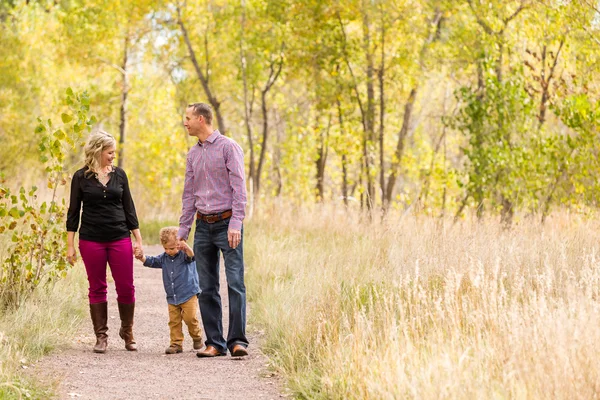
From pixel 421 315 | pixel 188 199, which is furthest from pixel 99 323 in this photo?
pixel 421 315

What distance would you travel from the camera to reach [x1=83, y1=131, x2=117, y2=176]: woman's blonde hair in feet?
24.8

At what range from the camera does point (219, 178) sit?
7.34 m

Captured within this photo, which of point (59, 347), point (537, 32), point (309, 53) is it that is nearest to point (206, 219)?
point (59, 347)

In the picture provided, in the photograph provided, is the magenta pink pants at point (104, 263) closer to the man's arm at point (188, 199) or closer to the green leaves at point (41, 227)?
the man's arm at point (188, 199)

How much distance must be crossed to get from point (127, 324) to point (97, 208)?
44.4 inches

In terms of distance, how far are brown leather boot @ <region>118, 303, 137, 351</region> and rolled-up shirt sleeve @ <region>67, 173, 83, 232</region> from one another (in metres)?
0.85

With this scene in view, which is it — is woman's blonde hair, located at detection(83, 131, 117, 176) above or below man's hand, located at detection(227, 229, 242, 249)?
above

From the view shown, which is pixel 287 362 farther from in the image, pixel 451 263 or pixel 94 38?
pixel 94 38

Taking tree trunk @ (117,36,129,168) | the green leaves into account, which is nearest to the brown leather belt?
the green leaves

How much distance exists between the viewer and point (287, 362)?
6.95 metres

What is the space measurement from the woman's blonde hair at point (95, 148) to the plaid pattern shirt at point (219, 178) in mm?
760

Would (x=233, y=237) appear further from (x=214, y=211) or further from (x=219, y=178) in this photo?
(x=219, y=178)

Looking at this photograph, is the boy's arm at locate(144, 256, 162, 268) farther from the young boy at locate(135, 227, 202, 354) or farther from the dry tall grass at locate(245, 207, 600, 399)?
the dry tall grass at locate(245, 207, 600, 399)

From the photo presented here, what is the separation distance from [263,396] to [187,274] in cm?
195
